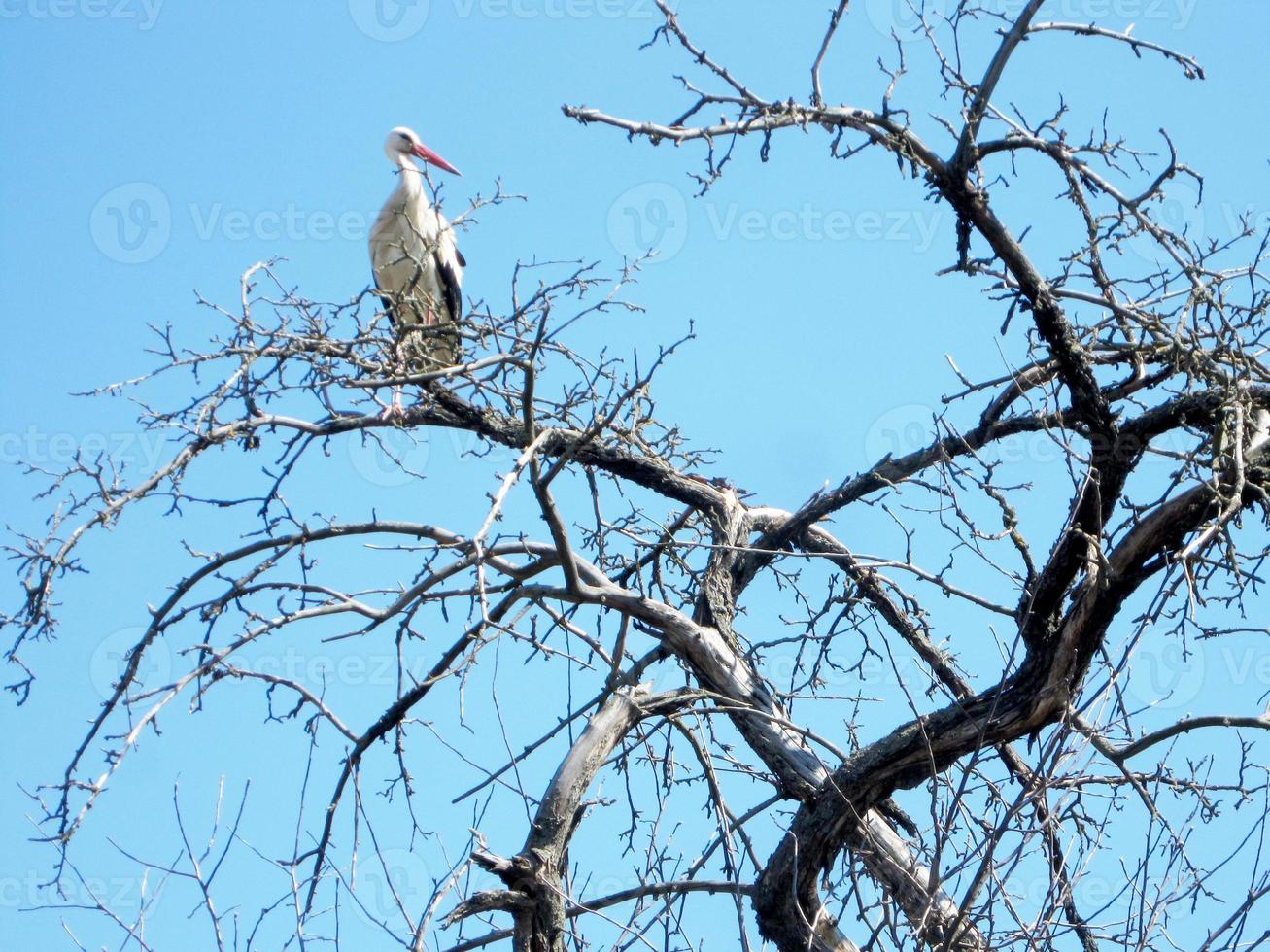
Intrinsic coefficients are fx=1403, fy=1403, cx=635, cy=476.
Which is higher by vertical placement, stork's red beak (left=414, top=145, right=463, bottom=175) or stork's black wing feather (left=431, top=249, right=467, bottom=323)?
stork's red beak (left=414, top=145, right=463, bottom=175)

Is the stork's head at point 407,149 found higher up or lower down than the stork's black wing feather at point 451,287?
higher up

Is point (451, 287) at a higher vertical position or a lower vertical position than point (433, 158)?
lower

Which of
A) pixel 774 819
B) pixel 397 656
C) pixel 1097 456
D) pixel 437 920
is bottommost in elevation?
pixel 437 920

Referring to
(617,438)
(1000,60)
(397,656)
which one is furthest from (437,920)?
(1000,60)

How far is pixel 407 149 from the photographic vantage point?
27.8 feet

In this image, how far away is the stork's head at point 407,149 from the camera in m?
8.45

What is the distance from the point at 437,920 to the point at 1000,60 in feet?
8.55

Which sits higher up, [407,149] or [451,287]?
[407,149]

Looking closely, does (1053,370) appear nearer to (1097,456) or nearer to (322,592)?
(1097,456)

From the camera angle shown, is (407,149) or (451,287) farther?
(407,149)

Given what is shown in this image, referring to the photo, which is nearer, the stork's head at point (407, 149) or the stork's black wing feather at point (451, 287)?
the stork's black wing feather at point (451, 287)

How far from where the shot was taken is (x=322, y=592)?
12.6 ft

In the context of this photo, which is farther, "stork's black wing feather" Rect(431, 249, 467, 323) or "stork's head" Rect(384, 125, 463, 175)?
"stork's head" Rect(384, 125, 463, 175)

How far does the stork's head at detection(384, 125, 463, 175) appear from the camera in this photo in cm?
845
